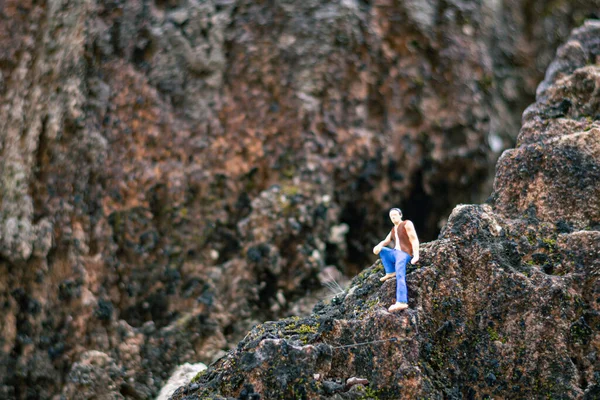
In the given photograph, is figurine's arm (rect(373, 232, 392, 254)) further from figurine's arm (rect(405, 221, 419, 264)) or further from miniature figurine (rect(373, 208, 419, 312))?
figurine's arm (rect(405, 221, 419, 264))

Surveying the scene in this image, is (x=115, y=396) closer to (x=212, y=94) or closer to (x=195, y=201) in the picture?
(x=195, y=201)

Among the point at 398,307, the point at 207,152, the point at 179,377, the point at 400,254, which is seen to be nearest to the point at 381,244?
the point at 400,254

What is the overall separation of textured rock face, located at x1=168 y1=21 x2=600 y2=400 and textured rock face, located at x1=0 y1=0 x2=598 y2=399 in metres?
3.06

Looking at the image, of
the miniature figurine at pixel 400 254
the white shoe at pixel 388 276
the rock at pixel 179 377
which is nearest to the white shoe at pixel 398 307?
the miniature figurine at pixel 400 254

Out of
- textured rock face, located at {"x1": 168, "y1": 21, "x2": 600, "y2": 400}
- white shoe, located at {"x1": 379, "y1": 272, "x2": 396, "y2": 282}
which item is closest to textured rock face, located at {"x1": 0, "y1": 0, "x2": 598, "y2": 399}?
textured rock face, located at {"x1": 168, "y1": 21, "x2": 600, "y2": 400}

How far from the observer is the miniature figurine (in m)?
5.46

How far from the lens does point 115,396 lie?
793 centimetres

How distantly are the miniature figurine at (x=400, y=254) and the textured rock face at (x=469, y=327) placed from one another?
0.40 ft

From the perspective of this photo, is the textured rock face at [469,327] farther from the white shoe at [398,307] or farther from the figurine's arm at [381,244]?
the figurine's arm at [381,244]

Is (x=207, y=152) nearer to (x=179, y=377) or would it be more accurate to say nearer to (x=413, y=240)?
(x=179, y=377)

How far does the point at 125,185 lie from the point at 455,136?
5.51 meters

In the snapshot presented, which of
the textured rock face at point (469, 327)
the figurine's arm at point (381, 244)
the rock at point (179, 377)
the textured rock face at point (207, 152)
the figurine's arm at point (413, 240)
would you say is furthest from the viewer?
the textured rock face at point (207, 152)

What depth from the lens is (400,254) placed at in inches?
223

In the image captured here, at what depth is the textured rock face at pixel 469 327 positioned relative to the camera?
17.6 feet
